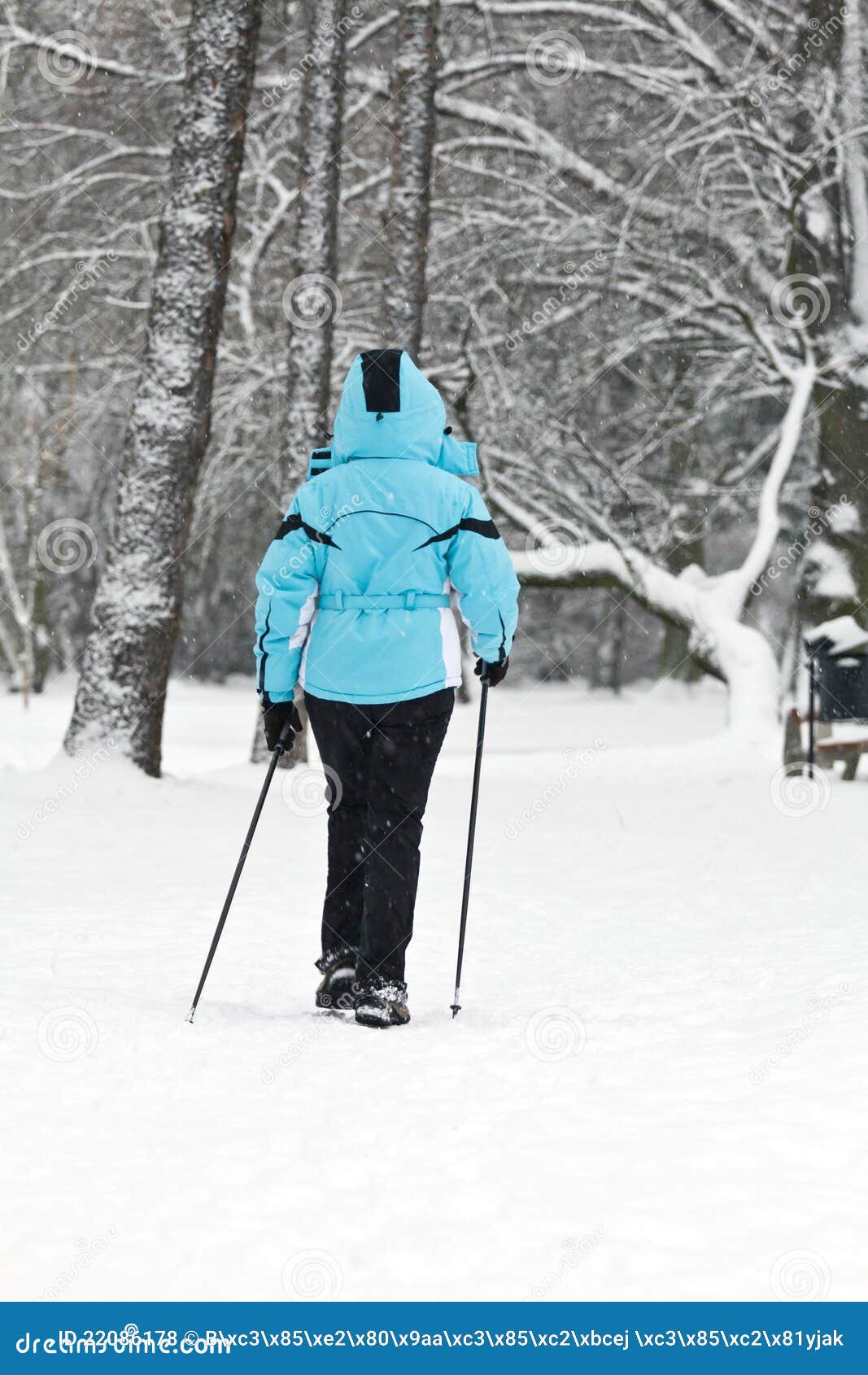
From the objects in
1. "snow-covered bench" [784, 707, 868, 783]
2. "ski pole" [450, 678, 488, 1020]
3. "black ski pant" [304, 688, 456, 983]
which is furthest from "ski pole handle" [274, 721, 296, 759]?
"snow-covered bench" [784, 707, 868, 783]

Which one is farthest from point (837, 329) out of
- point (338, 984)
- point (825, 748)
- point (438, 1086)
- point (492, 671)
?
point (438, 1086)

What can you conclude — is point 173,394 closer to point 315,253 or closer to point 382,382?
point 315,253

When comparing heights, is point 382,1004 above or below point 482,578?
below

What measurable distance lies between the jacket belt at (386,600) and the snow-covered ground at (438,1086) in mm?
1208

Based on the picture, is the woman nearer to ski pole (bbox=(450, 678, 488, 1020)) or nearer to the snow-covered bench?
ski pole (bbox=(450, 678, 488, 1020))

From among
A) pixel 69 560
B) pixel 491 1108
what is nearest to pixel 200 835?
pixel 491 1108

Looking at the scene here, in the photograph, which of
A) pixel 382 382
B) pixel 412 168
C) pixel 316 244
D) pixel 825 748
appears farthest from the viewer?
pixel 825 748

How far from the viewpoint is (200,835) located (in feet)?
23.8

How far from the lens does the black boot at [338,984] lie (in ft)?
13.5

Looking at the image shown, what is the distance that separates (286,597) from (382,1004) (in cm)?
120

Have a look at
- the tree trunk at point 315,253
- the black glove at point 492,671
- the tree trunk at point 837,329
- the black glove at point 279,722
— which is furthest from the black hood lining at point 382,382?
the tree trunk at point 837,329

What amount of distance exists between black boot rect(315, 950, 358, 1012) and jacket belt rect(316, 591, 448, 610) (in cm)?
107

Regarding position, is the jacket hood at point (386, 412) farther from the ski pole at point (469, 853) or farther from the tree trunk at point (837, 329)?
the tree trunk at point (837, 329)

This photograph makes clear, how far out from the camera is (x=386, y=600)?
3924 millimetres
